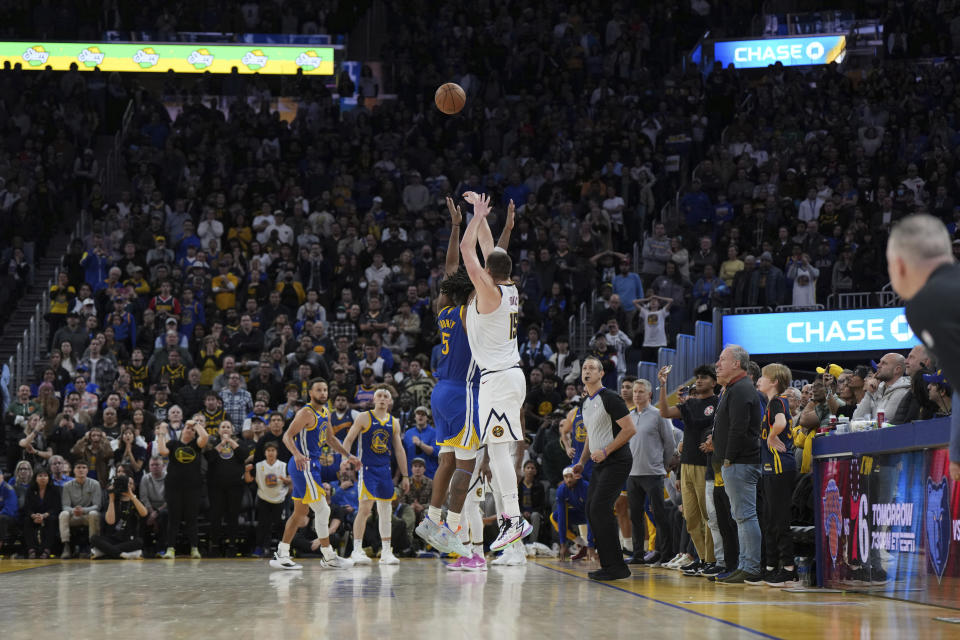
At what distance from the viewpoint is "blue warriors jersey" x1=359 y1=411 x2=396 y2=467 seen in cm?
1384

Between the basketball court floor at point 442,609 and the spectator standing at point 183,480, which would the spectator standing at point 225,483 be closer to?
the spectator standing at point 183,480

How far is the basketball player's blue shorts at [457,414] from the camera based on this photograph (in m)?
10.8

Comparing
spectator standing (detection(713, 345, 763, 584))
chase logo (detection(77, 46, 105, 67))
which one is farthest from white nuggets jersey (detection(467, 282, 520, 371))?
chase logo (detection(77, 46, 105, 67))

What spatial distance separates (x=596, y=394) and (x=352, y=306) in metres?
10.7

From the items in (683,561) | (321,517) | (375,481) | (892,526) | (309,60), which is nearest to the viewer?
(892,526)

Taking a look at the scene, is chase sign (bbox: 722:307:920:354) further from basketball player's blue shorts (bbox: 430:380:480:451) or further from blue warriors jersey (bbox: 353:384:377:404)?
basketball player's blue shorts (bbox: 430:380:480:451)

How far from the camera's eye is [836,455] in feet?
31.7

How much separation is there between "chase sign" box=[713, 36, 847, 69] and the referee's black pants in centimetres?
2126

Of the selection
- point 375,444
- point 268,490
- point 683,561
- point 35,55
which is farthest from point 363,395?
point 35,55

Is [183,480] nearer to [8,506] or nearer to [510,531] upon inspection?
[8,506]

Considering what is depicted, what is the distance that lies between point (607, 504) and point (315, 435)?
475 cm

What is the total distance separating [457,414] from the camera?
437 inches

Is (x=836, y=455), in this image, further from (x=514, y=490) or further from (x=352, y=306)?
(x=352, y=306)

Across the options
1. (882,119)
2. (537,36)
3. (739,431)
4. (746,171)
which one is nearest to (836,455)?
(739,431)
